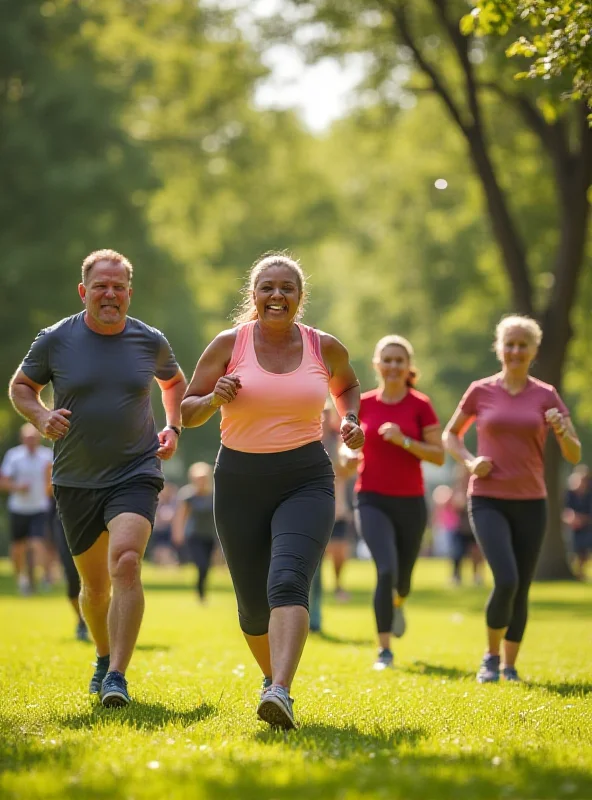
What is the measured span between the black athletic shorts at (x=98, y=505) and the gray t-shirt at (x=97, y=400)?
49 millimetres

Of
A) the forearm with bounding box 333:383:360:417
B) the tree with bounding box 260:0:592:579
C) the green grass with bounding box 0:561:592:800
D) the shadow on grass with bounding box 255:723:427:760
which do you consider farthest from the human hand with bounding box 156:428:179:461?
the tree with bounding box 260:0:592:579

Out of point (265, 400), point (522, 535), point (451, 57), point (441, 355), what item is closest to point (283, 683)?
point (265, 400)

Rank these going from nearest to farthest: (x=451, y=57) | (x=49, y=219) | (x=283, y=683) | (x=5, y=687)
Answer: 1. (x=283, y=683)
2. (x=5, y=687)
3. (x=451, y=57)
4. (x=49, y=219)

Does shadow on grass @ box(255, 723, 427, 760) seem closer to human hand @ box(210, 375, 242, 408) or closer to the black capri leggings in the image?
the black capri leggings

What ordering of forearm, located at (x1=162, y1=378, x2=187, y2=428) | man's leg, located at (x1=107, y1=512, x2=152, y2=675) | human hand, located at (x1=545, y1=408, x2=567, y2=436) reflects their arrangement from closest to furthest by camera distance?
man's leg, located at (x1=107, y1=512, x2=152, y2=675), forearm, located at (x1=162, y1=378, x2=187, y2=428), human hand, located at (x1=545, y1=408, x2=567, y2=436)

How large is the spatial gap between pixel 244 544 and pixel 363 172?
4352 cm

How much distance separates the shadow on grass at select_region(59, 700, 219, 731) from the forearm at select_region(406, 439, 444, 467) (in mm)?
3324

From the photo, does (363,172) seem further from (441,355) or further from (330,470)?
(330,470)

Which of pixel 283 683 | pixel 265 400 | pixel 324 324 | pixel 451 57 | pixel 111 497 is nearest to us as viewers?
pixel 283 683

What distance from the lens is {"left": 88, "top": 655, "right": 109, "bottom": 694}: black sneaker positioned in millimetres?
8023

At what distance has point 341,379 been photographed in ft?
23.9

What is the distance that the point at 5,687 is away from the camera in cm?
834

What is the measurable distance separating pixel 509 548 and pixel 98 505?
315 centimetres

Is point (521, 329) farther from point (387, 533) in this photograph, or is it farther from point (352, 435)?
point (352, 435)
